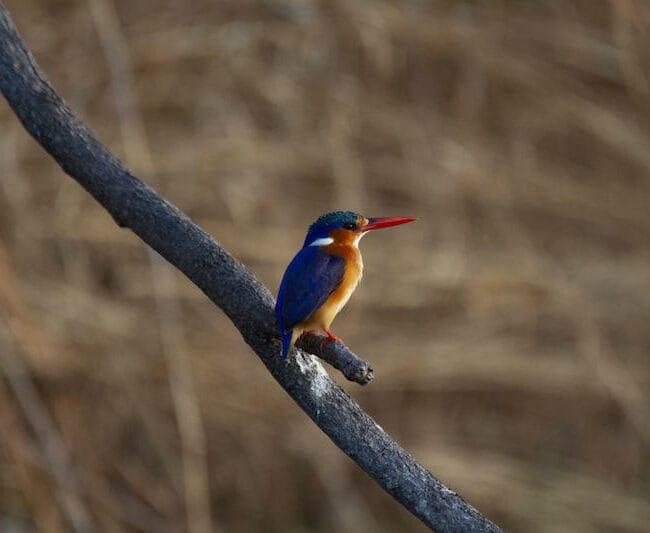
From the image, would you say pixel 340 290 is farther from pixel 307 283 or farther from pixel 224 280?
pixel 224 280

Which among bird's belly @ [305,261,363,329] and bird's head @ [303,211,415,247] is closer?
bird's belly @ [305,261,363,329]

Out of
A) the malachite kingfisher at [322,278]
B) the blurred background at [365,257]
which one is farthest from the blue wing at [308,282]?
the blurred background at [365,257]

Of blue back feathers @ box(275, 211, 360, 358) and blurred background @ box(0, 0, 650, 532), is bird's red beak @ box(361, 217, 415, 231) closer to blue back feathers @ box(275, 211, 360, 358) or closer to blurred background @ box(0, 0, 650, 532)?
blue back feathers @ box(275, 211, 360, 358)

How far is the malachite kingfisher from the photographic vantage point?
105cm

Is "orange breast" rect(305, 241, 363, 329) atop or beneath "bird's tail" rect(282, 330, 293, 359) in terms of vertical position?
atop

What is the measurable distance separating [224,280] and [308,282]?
0.67ft

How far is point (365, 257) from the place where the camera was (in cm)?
347

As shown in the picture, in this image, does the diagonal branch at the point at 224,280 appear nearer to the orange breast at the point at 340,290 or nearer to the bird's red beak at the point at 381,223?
the orange breast at the point at 340,290

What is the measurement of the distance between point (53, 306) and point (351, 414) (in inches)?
88.3

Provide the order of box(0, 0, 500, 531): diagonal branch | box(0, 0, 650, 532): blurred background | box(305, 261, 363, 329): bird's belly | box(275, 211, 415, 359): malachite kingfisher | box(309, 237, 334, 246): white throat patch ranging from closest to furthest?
box(0, 0, 500, 531): diagonal branch, box(275, 211, 415, 359): malachite kingfisher, box(305, 261, 363, 329): bird's belly, box(309, 237, 334, 246): white throat patch, box(0, 0, 650, 532): blurred background

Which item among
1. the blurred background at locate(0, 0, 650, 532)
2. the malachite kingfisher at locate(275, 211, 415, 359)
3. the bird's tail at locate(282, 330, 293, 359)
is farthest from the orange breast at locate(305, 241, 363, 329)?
the blurred background at locate(0, 0, 650, 532)

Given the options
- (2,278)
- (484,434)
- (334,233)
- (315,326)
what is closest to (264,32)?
(2,278)

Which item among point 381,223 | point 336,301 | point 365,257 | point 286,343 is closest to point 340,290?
point 336,301

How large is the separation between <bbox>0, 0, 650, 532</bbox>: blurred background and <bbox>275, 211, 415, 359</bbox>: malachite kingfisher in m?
1.65
